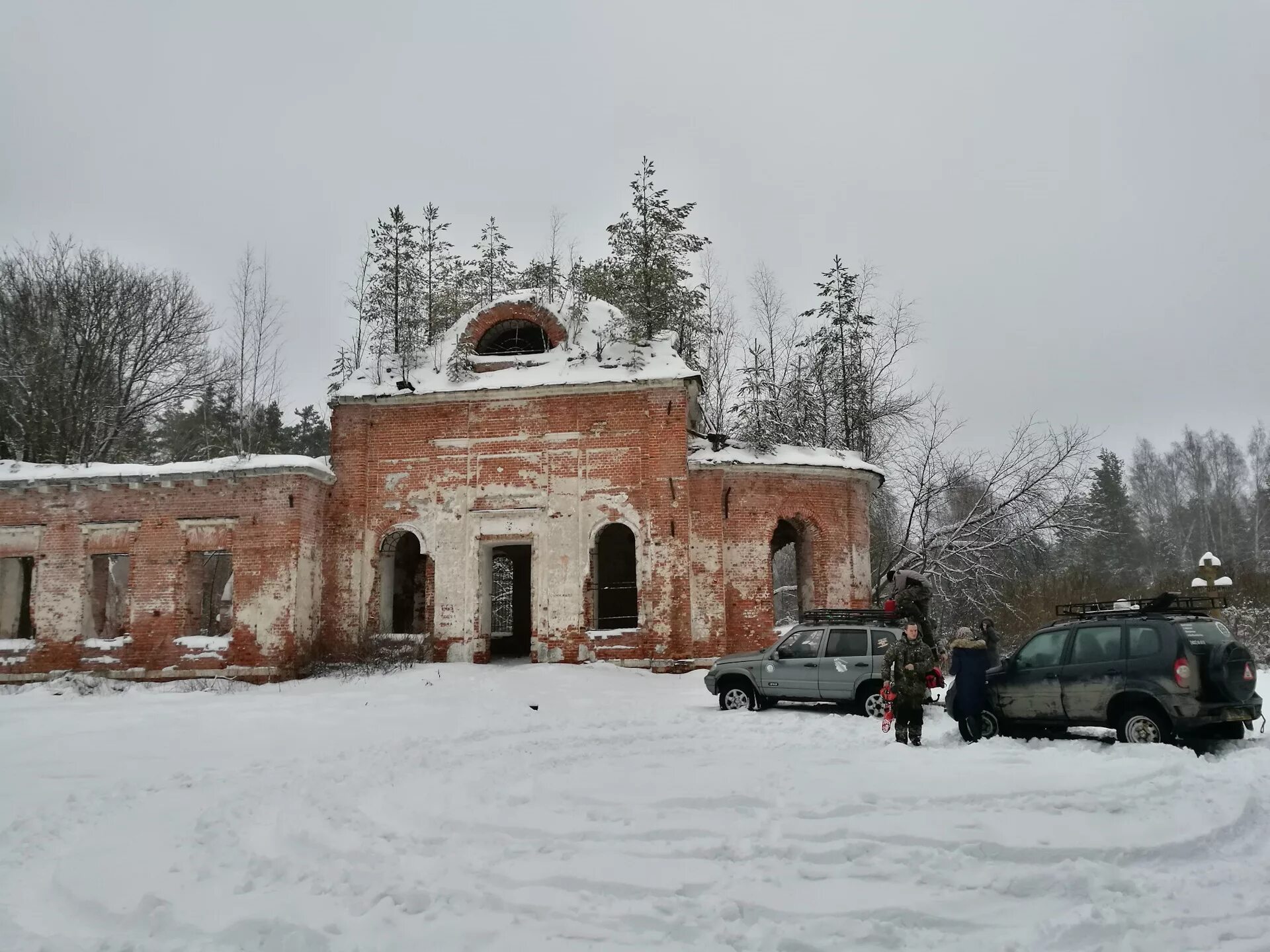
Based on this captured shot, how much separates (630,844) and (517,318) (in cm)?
1628

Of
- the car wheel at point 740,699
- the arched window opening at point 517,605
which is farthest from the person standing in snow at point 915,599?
the arched window opening at point 517,605

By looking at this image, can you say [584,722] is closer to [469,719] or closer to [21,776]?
[469,719]

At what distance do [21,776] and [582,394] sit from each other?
12948mm

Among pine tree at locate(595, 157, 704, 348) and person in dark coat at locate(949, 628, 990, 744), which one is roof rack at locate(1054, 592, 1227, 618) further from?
pine tree at locate(595, 157, 704, 348)

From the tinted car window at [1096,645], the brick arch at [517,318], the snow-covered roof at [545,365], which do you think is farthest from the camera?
the brick arch at [517,318]

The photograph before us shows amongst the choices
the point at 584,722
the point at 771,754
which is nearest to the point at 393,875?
the point at 771,754

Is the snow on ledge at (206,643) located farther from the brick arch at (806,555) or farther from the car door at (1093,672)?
the car door at (1093,672)

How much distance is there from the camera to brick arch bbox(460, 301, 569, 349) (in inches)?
805

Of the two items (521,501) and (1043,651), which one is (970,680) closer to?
(1043,651)

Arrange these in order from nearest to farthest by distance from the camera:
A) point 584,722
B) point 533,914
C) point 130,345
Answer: point 533,914 → point 584,722 → point 130,345

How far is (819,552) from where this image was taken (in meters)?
19.7

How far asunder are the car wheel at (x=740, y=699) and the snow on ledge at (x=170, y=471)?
10.6 metres

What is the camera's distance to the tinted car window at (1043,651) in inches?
398

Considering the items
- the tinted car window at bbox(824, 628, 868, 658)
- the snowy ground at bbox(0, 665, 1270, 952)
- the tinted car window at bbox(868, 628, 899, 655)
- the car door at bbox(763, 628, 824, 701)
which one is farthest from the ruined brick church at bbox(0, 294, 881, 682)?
the snowy ground at bbox(0, 665, 1270, 952)
